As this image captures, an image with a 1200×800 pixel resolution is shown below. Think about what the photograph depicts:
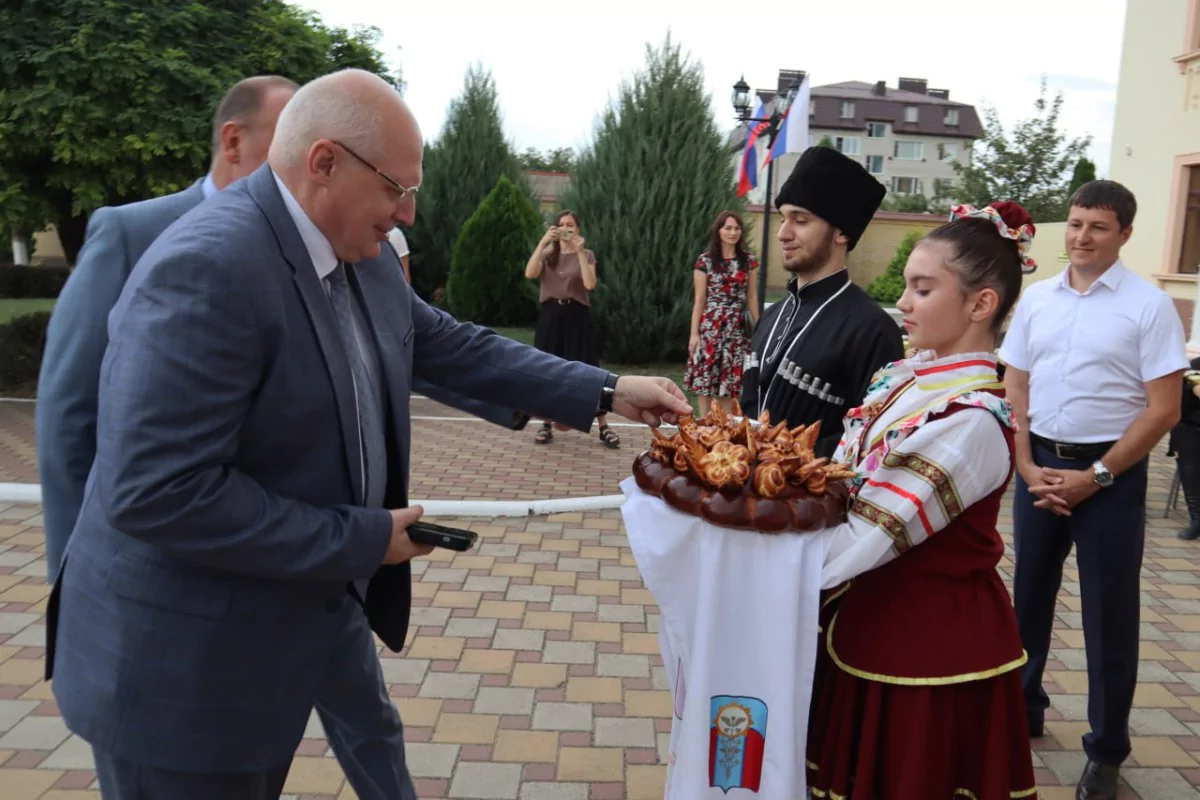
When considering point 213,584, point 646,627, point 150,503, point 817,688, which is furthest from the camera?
point 646,627

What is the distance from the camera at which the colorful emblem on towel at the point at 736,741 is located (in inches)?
79.3

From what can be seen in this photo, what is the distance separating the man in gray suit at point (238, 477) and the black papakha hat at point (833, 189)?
1.55 m

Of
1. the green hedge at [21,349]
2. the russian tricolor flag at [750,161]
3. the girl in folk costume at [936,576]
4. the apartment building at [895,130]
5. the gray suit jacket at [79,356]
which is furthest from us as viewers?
the apartment building at [895,130]

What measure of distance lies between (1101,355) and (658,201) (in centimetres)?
1060

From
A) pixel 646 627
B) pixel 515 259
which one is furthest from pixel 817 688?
pixel 515 259

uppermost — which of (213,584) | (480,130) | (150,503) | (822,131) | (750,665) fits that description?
(822,131)

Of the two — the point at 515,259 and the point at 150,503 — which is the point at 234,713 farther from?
the point at 515,259

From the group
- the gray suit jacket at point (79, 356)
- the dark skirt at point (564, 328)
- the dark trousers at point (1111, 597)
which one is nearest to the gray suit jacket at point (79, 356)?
the gray suit jacket at point (79, 356)

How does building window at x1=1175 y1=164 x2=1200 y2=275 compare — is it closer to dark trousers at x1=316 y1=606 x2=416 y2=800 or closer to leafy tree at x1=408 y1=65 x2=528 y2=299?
leafy tree at x1=408 y1=65 x2=528 y2=299

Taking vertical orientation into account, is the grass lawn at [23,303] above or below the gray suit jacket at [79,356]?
below

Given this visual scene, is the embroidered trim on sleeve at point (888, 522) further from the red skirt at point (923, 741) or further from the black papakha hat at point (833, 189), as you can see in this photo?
the black papakha hat at point (833, 189)

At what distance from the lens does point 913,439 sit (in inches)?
78.2

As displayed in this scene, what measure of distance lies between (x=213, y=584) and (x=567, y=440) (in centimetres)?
704

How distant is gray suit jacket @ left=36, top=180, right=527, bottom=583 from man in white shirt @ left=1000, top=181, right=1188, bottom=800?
7.84 ft
